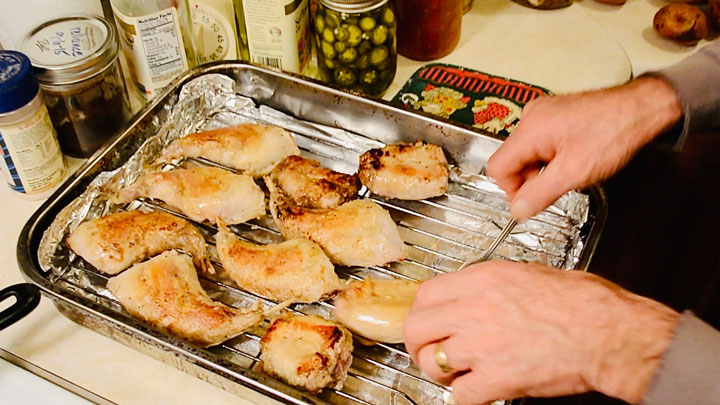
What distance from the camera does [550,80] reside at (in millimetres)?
1585

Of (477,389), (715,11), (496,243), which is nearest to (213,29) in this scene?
(496,243)

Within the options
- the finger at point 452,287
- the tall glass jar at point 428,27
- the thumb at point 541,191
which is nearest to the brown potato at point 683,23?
the tall glass jar at point 428,27

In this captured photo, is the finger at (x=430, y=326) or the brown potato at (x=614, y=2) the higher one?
the finger at (x=430, y=326)

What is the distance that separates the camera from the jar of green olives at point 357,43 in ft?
4.42

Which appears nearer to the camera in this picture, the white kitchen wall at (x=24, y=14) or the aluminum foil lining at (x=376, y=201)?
the aluminum foil lining at (x=376, y=201)

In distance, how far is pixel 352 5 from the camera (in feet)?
4.35

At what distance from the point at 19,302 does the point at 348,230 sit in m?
0.52

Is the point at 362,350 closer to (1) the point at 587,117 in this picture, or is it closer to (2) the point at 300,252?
(2) the point at 300,252

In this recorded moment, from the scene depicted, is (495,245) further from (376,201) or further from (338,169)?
(338,169)

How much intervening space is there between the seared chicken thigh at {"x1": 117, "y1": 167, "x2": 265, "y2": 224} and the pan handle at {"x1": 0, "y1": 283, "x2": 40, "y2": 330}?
10.5 inches

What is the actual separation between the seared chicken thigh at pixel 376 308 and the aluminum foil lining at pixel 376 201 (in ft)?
0.16

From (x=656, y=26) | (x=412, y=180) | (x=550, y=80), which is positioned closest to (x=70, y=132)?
(x=412, y=180)

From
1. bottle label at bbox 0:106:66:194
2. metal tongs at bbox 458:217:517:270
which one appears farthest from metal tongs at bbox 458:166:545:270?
bottle label at bbox 0:106:66:194

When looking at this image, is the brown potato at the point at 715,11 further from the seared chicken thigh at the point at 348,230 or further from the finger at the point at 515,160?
the seared chicken thigh at the point at 348,230
